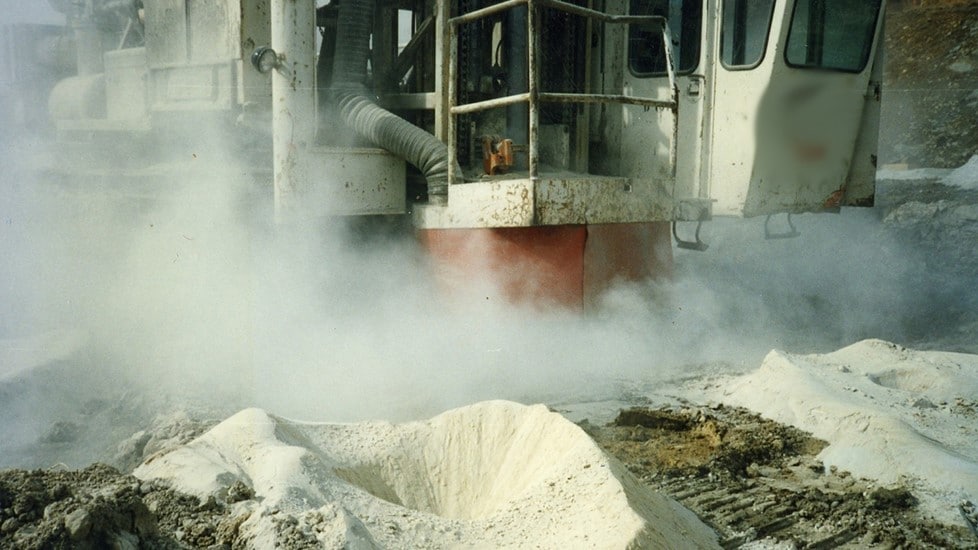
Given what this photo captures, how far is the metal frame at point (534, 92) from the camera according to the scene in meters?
5.52

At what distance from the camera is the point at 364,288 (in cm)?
656

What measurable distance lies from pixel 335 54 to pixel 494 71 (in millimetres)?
1159

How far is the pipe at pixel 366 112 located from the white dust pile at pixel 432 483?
2500 millimetres

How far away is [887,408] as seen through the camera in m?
5.01

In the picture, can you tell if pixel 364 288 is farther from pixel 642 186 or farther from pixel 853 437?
pixel 853 437

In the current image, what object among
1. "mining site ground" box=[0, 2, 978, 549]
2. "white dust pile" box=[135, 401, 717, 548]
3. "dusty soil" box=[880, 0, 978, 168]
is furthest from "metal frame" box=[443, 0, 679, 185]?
"dusty soil" box=[880, 0, 978, 168]

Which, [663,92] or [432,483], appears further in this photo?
[663,92]

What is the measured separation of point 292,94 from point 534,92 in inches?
62.9

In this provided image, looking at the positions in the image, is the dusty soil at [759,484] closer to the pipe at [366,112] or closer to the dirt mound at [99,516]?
the dirt mound at [99,516]

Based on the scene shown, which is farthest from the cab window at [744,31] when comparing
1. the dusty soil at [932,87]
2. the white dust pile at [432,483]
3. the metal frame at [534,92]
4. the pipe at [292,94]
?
the dusty soil at [932,87]

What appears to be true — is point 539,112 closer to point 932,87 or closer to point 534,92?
point 534,92

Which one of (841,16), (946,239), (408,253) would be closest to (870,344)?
(841,16)

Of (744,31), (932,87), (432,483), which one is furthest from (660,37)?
(932,87)

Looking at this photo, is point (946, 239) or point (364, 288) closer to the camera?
point (364, 288)
